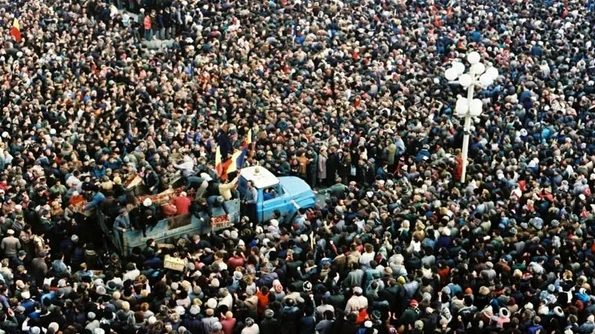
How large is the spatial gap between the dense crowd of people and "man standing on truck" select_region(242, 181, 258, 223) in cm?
27

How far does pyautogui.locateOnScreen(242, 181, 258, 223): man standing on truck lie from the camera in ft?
74.7

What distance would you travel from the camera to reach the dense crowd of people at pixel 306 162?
18141mm

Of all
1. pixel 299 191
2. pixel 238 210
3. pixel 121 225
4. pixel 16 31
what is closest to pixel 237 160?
pixel 299 191

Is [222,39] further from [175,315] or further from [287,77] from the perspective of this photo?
[175,315]

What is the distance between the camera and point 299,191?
23703mm

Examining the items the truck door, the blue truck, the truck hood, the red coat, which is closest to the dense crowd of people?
the red coat

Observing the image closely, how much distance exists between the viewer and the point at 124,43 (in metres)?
33.2

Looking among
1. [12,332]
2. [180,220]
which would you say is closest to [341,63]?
[180,220]

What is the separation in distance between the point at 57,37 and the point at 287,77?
8.02 m

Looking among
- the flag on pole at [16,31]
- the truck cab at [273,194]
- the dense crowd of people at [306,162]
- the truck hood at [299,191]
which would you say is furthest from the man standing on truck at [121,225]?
the flag on pole at [16,31]

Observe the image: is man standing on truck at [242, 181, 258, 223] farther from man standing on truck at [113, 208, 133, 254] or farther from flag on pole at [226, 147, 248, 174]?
man standing on truck at [113, 208, 133, 254]

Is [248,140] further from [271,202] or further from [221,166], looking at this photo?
[271,202]

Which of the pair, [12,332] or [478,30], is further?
[478,30]

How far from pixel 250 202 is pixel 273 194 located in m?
0.68
